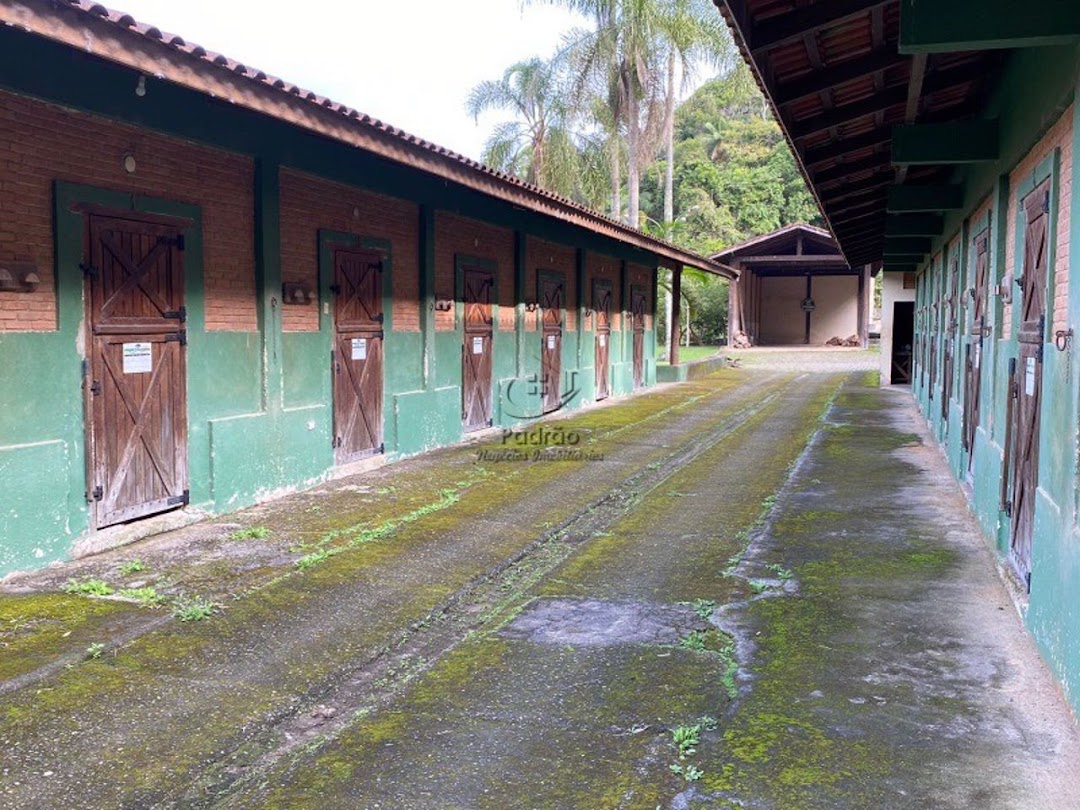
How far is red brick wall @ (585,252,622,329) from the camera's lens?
60.0ft

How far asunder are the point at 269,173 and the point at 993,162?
6.32m

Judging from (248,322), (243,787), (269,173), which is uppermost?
(269,173)

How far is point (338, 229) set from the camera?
955cm

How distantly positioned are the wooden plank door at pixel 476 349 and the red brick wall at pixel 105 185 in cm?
472

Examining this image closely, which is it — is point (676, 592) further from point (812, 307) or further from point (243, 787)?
point (812, 307)

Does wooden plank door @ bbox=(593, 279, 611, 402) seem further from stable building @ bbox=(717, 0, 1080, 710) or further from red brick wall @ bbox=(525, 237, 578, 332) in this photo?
stable building @ bbox=(717, 0, 1080, 710)

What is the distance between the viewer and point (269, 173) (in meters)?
8.30

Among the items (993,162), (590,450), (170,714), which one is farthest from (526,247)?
(170,714)

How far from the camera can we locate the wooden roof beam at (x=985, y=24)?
425 centimetres

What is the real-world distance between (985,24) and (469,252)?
8876 millimetres

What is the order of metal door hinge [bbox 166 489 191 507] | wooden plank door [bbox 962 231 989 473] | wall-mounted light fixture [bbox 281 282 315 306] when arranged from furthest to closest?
wall-mounted light fixture [bbox 281 282 315 306] < wooden plank door [bbox 962 231 989 473] < metal door hinge [bbox 166 489 191 507]

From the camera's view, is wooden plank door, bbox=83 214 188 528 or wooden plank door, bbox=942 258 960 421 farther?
wooden plank door, bbox=942 258 960 421

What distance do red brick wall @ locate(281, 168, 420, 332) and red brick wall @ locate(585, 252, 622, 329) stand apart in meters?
7.42

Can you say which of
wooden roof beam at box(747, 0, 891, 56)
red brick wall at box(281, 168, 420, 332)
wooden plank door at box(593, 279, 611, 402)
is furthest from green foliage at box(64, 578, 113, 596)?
wooden plank door at box(593, 279, 611, 402)
